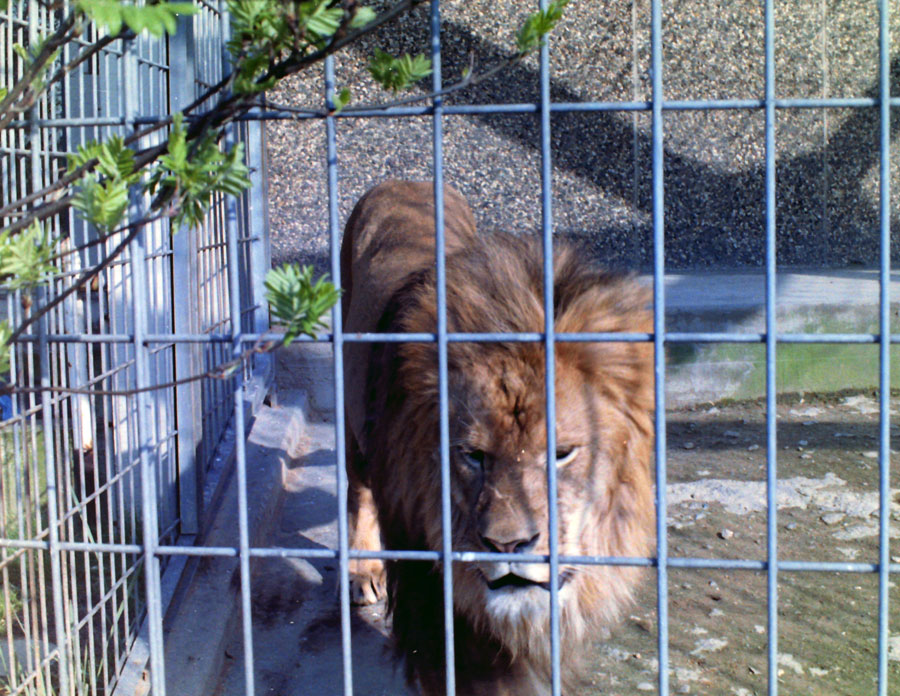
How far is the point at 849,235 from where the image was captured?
7.72 meters

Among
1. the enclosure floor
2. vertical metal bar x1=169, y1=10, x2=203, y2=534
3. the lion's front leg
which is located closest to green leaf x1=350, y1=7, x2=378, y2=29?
the enclosure floor

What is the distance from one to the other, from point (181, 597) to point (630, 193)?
5.50 meters

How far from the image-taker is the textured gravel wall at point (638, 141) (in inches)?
282

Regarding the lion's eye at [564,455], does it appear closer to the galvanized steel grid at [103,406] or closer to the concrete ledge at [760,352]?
the galvanized steel grid at [103,406]

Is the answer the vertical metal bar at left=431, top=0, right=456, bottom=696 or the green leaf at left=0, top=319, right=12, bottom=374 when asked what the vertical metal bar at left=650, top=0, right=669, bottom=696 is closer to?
the vertical metal bar at left=431, top=0, right=456, bottom=696

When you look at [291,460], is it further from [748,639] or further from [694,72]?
[694,72]

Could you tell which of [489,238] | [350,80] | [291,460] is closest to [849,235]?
[350,80]

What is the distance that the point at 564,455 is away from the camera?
83.7 inches

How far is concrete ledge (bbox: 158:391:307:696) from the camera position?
8.59 feet

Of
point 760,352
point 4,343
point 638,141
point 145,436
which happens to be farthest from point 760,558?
point 638,141

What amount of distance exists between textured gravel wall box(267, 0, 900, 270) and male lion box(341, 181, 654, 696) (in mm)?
4703

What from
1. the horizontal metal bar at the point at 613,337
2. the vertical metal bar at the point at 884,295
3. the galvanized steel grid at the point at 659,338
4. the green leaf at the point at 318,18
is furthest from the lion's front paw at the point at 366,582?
the green leaf at the point at 318,18

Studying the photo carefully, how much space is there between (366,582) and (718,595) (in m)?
1.27

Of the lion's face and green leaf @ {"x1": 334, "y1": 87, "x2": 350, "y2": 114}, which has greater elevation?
green leaf @ {"x1": 334, "y1": 87, "x2": 350, "y2": 114}
